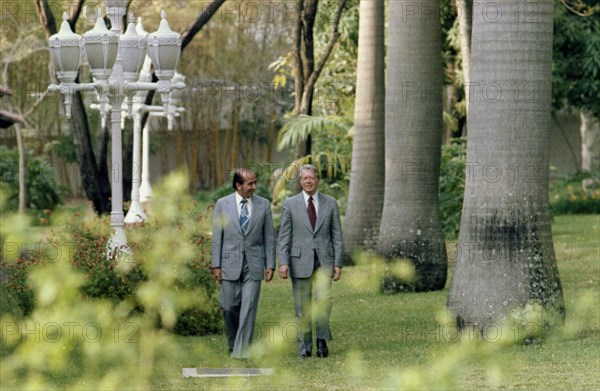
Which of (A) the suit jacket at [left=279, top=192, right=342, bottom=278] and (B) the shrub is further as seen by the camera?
(B) the shrub

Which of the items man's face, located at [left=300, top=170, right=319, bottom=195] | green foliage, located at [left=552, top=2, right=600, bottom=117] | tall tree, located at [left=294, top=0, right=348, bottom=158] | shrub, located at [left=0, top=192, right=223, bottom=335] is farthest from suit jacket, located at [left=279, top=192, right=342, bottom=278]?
green foliage, located at [left=552, top=2, right=600, bottom=117]

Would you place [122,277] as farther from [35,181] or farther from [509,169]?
[35,181]

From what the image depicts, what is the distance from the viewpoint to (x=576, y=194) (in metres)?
35.3

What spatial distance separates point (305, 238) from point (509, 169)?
1915 mm

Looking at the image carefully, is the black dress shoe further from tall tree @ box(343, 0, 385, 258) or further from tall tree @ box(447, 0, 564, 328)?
tall tree @ box(343, 0, 385, 258)

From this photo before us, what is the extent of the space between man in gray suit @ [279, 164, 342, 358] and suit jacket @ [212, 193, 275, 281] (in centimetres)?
18

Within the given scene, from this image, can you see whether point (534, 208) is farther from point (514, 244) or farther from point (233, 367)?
point (233, 367)

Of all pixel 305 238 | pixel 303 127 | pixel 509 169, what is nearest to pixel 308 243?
Answer: pixel 305 238

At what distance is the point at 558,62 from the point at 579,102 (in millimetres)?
2340

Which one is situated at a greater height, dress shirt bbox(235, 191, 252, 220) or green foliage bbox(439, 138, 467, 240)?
dress shirt bbox(235, 191, 252, 220)

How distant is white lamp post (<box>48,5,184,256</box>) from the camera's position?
1428 cm

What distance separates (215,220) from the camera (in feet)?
35.3

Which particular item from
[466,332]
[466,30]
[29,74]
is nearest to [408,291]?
[466,30]

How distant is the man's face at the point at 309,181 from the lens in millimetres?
11781
